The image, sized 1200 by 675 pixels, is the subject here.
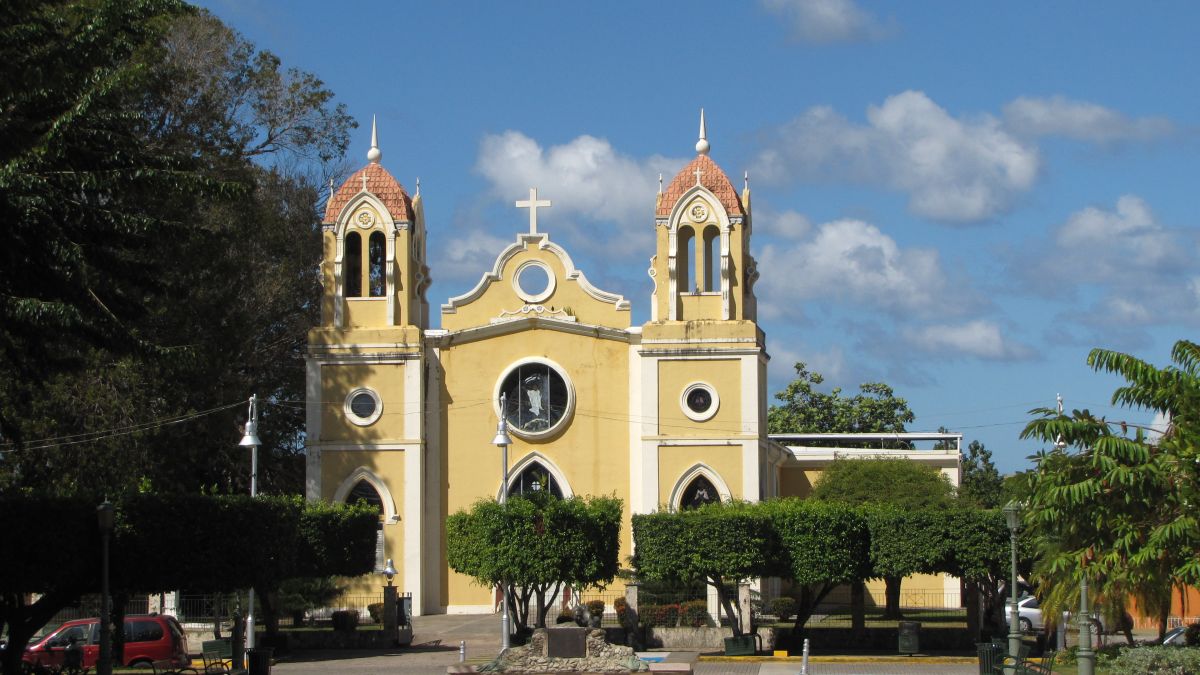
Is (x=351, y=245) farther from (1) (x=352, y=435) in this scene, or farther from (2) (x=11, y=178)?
(2) (x=11, y=178)

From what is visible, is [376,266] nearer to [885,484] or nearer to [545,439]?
[545,439]

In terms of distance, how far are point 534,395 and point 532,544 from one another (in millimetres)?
11198

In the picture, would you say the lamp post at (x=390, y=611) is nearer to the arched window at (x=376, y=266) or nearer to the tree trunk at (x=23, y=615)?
the arched window at (x=376, y=266)

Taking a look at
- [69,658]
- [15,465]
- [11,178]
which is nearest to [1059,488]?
[11,178]

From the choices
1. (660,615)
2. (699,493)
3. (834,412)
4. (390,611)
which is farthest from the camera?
(834,412)

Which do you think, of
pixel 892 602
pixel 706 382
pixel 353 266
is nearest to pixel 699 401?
pixel 706 382

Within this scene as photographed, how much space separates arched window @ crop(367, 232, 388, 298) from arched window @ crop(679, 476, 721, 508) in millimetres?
10486

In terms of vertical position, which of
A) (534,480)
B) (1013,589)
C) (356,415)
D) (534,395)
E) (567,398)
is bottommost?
(1013,589)

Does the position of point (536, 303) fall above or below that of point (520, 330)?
above

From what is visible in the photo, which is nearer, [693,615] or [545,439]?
[693,615]

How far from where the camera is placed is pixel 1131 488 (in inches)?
912

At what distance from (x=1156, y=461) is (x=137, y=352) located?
14123mm

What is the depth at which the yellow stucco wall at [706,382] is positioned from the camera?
45.8 meters

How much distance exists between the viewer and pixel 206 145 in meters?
47.2
